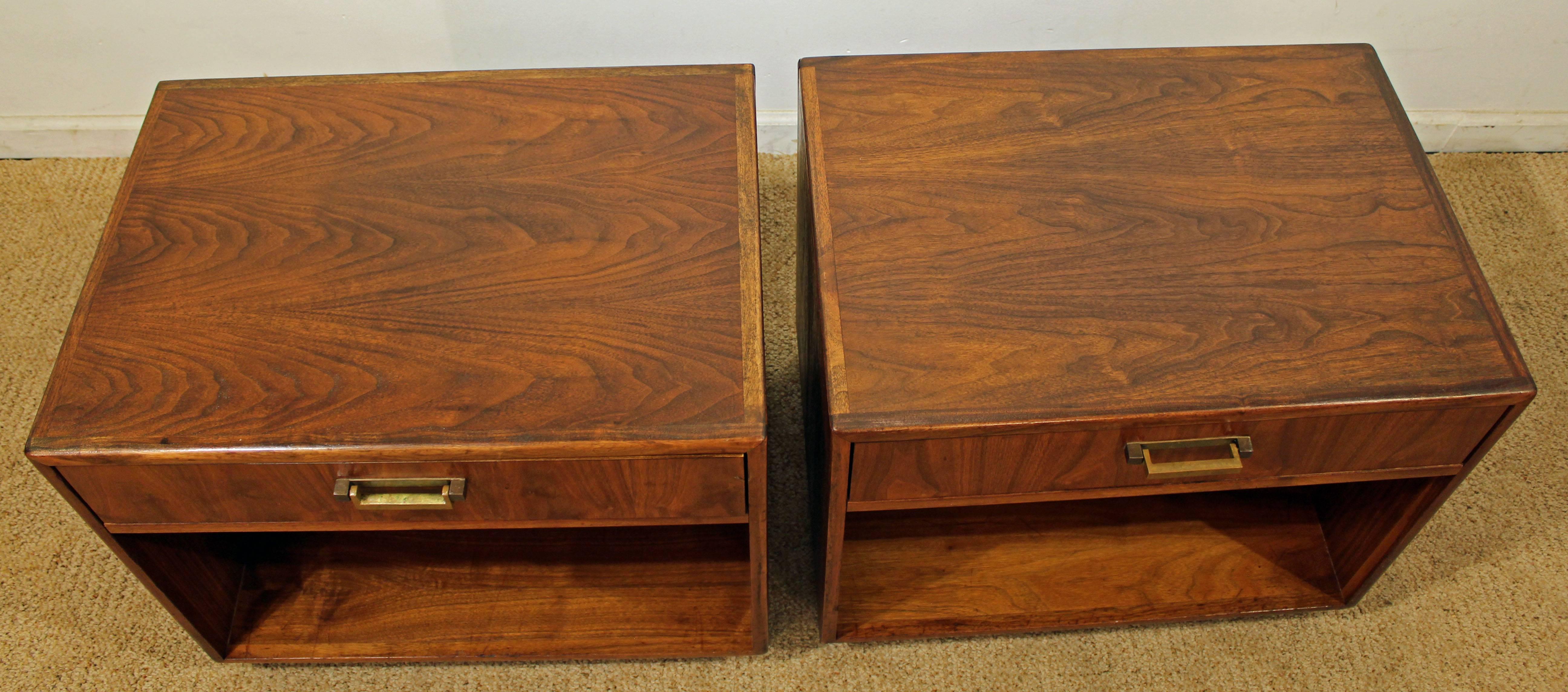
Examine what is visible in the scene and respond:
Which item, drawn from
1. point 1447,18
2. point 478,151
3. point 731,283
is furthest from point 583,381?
point 1447,18

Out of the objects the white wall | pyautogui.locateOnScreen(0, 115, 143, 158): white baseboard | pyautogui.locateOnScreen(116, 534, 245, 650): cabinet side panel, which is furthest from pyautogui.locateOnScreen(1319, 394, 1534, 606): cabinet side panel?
pyautogui.locateOnScreen(0, 115, 143, 158): white baseboard

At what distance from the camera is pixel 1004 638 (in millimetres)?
1052

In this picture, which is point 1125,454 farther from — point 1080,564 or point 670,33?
point 670,33

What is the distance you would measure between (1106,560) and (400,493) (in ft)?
2.05

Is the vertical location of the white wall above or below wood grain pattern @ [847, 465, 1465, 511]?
above

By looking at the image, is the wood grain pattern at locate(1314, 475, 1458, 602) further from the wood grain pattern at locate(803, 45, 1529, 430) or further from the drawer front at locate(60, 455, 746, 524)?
the drawer front at locate(60, 455, 746, 524)

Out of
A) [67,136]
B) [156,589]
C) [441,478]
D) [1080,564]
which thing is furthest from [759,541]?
[67,136]

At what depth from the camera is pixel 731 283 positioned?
840mm

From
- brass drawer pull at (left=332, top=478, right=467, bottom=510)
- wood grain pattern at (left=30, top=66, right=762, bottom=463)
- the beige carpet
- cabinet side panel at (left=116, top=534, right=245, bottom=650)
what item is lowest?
the beige carpet

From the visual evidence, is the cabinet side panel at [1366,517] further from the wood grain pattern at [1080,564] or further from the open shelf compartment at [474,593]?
the open shelf compartment at [474,593]

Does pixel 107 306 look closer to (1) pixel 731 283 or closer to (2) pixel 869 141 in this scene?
(1) pixel 731 283

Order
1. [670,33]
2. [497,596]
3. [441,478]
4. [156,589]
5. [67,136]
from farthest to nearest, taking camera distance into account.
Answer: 1. [67,136]
2. [670,33]
3. [497,596]
4. [156,589]
5. [441,478]

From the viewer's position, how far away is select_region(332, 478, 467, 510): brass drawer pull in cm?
79

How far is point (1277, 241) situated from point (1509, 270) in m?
0.63
